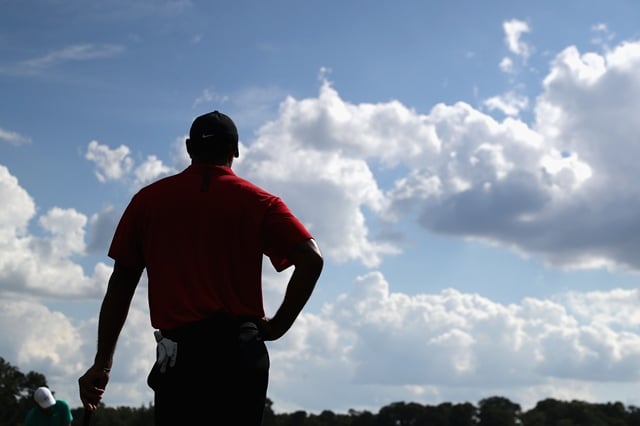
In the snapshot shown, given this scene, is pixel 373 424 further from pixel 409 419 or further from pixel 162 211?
pixel 162 211

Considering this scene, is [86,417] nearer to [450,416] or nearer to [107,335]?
[107,335]

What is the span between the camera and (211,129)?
568 centimetres

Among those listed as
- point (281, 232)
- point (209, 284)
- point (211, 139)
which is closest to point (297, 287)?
point (281, 232)

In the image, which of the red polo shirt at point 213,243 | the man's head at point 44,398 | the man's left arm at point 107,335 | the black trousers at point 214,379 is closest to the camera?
the black trousers at point 214,379

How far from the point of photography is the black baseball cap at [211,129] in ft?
18.6

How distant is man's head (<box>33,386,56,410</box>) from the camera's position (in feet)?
56.1

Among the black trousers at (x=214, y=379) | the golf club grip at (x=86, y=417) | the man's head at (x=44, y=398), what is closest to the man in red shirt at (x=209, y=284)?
the black trousers at (x=214, y=379)

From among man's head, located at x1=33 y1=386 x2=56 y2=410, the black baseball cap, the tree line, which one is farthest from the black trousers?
the tree line

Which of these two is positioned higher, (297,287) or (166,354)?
Result: (297,287)

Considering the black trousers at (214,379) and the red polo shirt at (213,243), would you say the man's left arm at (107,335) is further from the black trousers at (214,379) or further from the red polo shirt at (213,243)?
the black trousers at (214,379)

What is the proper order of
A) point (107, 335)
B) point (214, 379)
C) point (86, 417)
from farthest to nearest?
point (86, 417) → point (107, 335) → point (214, 379)

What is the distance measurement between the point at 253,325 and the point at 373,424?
182409 mm

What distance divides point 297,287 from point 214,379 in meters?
0.66

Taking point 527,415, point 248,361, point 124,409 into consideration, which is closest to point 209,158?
point 248,361
